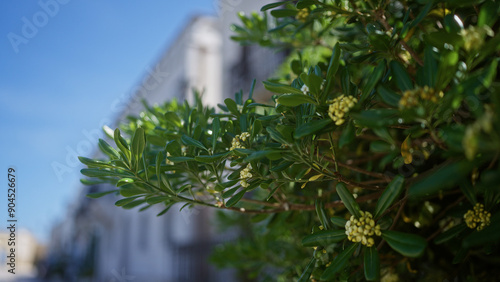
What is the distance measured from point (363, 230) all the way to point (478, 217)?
0.32 m

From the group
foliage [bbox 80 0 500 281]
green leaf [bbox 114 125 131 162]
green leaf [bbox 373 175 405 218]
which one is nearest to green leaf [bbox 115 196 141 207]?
foliage [bbox 80 0 500 281]

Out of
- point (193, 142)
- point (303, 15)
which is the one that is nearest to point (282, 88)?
point (193, 142)

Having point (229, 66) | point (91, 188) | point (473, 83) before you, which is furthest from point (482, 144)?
point (91, 188)

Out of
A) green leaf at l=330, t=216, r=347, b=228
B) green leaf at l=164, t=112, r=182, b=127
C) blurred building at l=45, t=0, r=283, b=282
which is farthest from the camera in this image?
blurred building at l=45, t=0, r=283, b=282

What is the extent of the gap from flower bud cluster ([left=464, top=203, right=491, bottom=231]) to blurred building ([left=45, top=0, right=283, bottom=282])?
390 centimetres

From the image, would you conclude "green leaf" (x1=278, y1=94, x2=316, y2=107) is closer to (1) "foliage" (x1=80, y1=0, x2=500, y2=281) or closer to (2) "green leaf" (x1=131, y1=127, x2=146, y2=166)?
(1) "foliage" (x1=80, y1=0, x2=500, y2=281)

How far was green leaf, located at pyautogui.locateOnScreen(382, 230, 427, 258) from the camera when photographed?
0.66 m

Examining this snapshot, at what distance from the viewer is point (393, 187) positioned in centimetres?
72

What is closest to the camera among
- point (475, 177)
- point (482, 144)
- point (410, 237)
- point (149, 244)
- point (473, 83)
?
point (482, 144)

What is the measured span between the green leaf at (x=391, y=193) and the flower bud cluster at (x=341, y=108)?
15cm

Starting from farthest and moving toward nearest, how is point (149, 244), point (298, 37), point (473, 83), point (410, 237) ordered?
point (149, 244) → point (298, 37) → point (410, 237) → point (473, 83)

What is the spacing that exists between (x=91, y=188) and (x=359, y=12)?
1362 centimetres

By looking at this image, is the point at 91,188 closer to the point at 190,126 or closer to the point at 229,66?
the point at 229,66

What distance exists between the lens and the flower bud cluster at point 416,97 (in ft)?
1.95
